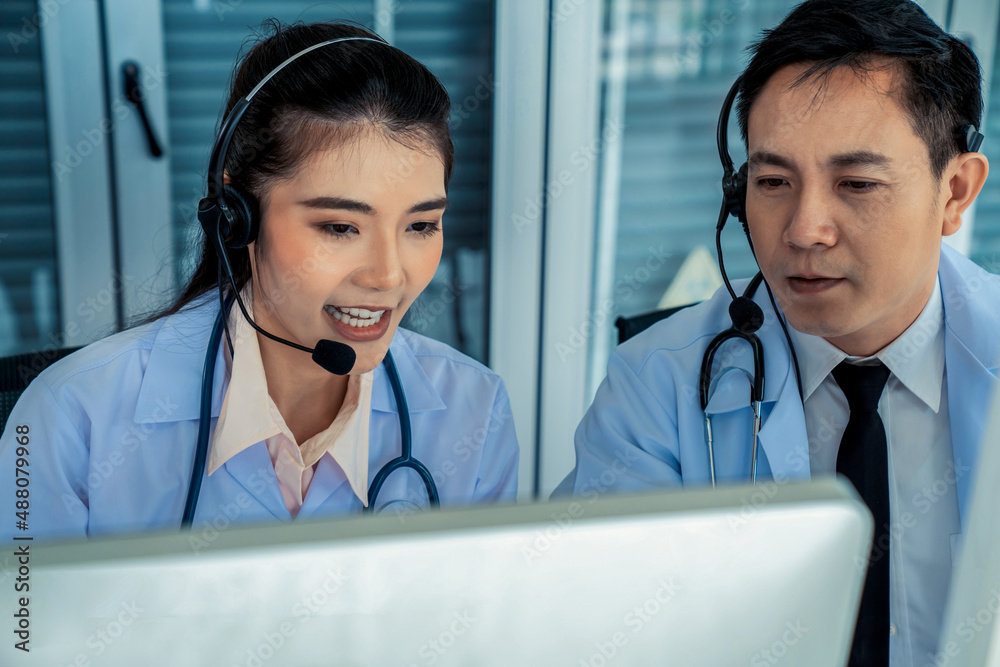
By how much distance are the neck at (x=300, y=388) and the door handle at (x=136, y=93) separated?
89 cm

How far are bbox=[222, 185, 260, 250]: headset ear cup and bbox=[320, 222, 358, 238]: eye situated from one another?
11 cm

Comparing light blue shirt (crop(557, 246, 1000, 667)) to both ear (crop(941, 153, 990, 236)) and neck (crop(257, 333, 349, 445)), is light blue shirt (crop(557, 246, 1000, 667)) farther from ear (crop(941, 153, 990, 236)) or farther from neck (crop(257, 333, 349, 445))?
neck (crop(257, 333, 349, 445))

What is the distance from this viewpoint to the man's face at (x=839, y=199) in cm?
104

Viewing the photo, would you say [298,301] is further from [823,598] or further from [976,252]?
[976,252]

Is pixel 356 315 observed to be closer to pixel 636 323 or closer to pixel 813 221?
pixel 636 323

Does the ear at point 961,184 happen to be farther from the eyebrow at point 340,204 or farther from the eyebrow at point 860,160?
the eyebrow at point 340,204

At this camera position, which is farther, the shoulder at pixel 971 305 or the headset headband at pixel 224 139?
the shoulder at pixel 971 305

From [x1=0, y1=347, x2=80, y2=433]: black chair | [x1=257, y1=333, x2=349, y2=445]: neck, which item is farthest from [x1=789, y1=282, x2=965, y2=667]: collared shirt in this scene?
[x1=0, y1=347, x2=80, y2=433]: black chair

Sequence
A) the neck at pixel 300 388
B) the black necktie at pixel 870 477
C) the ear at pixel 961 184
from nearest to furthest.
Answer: the black necktie at pixel 870 477 → the ear at pixel 961 184 → the neck at pixel 300 388

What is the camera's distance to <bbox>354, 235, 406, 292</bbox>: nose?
3.49 feet

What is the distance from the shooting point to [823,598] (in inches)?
18.1

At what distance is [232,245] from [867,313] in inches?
34.2

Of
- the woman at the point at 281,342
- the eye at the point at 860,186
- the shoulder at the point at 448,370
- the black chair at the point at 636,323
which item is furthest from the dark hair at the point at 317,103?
the eye at the point at 860,186

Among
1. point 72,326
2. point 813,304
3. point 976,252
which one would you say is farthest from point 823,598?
point 976,252
